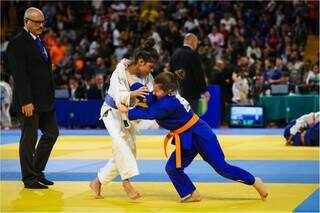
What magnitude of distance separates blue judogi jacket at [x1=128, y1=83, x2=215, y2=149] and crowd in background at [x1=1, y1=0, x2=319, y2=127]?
12.5 metres

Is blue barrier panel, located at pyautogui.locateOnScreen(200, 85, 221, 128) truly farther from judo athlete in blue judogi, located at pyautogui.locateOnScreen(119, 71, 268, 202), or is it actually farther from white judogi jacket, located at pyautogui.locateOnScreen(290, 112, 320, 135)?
judo athlete in blue judogi, located at pyautogui.locateOnScreen(119, 71, 268, 202)

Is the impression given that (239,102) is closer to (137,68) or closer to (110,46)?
(110,46)

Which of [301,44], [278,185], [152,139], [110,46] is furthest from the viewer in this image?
[110,46]

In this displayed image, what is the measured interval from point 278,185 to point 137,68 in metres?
2.18

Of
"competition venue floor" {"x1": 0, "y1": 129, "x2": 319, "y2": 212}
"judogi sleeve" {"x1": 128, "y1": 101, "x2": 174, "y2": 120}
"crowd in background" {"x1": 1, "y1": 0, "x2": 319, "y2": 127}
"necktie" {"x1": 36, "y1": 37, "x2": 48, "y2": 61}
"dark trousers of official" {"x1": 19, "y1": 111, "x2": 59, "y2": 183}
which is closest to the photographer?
"competition venue floor" {"x1": 0, "y1": 129, "x2": 319, "y2": 212}

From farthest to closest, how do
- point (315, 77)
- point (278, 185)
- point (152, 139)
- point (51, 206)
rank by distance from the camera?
point (315, 77) < point (152, 139) < point (278, 185) < point (51, 206)

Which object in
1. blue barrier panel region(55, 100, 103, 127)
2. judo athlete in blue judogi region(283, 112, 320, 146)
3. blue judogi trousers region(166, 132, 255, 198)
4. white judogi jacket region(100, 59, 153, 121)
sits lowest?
blue barrier panel region(55, 100, 103, 127)

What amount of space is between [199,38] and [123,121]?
51.9 feet

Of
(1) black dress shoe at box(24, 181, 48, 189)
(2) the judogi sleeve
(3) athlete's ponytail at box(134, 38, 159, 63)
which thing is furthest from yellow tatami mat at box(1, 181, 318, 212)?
(3) athlete's ponytail at box(134, 38, 159, 63)

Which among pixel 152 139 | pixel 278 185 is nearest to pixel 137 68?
pixel 278 185

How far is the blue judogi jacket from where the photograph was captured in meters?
6.99

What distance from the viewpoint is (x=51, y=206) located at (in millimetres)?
6863

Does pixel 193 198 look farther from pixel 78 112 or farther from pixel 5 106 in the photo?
pixel 5 106

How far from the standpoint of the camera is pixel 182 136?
712cm
